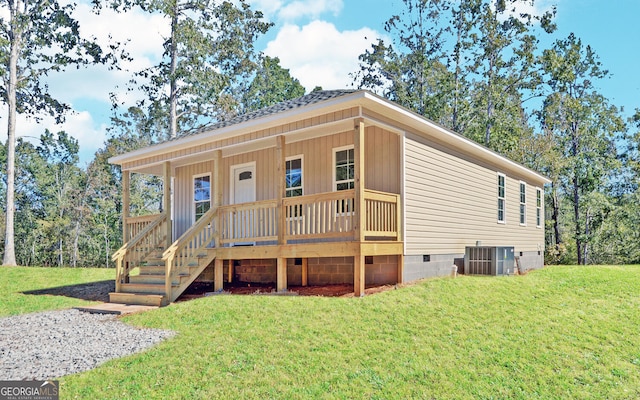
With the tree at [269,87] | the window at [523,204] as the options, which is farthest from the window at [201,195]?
the tree at [269,87]

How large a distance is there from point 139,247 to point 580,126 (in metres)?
23.4

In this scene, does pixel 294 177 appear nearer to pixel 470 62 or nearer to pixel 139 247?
pixel 139 247

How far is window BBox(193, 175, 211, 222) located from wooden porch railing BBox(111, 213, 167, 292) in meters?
1.31

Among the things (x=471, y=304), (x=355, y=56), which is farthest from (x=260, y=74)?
(x=471, y=304)

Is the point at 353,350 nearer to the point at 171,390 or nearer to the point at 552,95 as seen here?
the point at 171,390

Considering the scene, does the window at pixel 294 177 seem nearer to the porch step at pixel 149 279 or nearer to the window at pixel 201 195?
the window at pixel 201 195

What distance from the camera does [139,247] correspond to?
1244 centimetres

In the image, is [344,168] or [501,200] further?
[501,200]

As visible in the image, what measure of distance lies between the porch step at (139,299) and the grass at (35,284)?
3.34ft

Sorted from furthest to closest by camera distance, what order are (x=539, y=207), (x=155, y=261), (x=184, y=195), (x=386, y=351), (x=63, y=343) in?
(x=539, y=207) < (x=184, y=195) < (x=155, y=261) < (x=63, y=343) < (x=386, y=351)

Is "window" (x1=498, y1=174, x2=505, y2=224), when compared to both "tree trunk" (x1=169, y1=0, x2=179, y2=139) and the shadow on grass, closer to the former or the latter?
the shadow on grass

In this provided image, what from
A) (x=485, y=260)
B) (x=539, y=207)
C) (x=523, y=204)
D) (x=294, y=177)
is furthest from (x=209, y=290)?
(x=539, y=207)

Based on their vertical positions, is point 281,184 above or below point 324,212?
above

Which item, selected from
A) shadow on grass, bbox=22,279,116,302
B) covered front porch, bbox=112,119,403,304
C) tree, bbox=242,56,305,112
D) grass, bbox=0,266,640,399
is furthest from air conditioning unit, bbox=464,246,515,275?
tree, bbox=242,56,305,112
